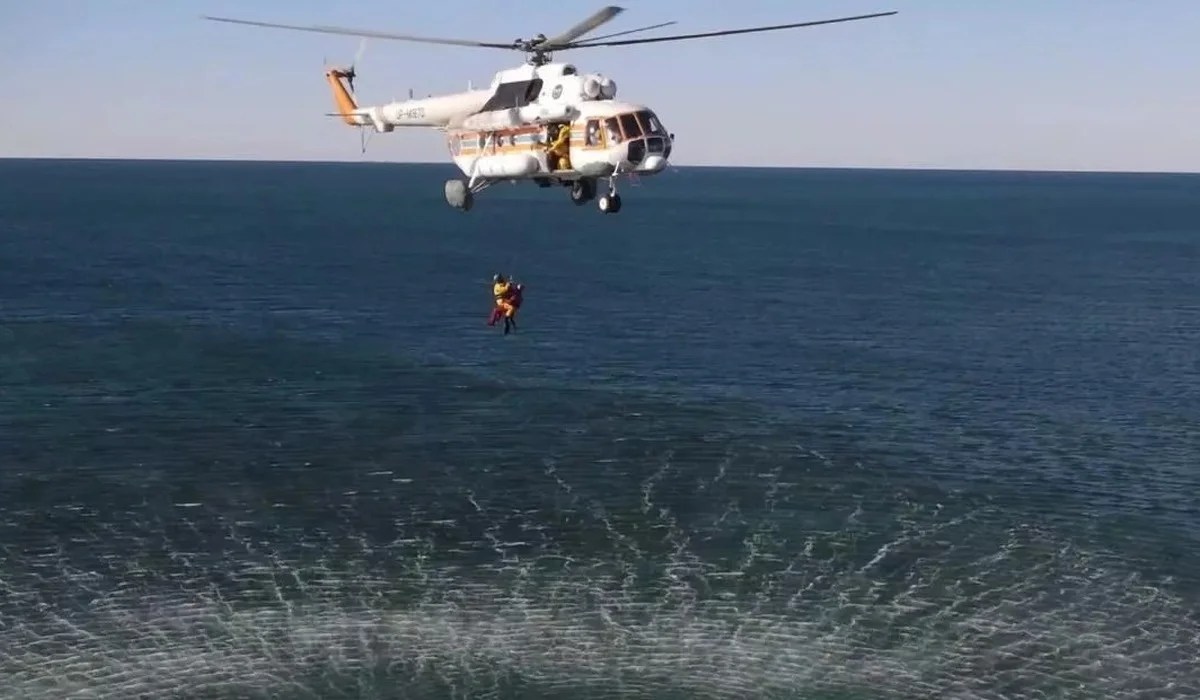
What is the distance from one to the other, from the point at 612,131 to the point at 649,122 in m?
1.37

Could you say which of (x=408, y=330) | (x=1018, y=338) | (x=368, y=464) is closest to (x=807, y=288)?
(x=1018, y=338)

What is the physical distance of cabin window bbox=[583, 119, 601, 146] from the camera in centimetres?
4284

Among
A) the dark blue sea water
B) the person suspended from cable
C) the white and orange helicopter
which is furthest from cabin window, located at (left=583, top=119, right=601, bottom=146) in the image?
the dark blue sea water

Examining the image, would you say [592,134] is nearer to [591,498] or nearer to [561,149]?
[561,149]

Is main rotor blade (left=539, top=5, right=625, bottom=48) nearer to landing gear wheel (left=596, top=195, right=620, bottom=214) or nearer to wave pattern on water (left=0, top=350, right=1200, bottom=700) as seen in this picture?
landing gear wheel (left=596, top=195, right=620, bottom=214)

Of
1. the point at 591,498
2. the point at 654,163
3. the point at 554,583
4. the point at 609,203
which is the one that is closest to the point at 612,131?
the point at 654,163

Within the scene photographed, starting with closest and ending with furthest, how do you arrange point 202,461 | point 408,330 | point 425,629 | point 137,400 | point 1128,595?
point 425,629 < point 1128,595 < point 202,461 < point 137,400 < point 408,330

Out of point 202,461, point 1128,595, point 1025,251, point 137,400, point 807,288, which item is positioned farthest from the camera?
point 1025,251

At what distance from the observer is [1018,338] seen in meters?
112

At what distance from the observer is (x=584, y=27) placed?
3959 centimetres

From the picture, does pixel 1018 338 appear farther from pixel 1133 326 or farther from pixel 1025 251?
pixel 1025 251

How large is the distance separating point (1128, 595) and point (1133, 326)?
216 ft

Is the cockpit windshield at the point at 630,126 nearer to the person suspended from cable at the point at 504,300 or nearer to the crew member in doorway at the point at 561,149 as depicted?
the crew member in doorway at the point at 561,149

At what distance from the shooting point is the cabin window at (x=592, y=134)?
42.8 m
